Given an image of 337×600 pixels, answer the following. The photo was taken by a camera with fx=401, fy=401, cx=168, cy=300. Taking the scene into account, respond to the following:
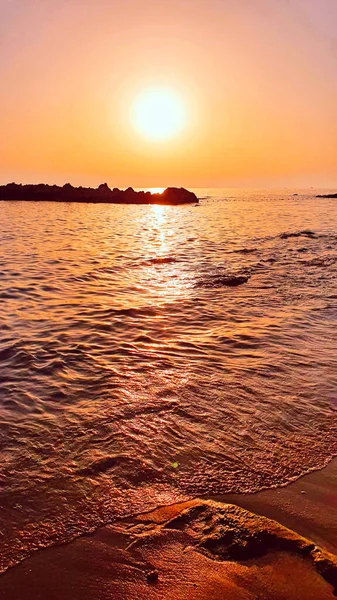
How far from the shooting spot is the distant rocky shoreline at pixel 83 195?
317 feet

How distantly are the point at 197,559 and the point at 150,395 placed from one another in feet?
9.73

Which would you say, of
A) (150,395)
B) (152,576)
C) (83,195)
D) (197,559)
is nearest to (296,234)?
(150,395)

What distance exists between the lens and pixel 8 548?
325 cm

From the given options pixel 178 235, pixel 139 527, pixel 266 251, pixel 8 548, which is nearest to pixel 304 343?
pixel 139 527

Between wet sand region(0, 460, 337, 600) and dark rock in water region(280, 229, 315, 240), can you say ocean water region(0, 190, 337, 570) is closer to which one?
wet sand region(0, 460, 337, 600)

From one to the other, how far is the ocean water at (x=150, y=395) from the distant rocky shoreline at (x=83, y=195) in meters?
87.9

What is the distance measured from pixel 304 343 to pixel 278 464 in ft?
14.2

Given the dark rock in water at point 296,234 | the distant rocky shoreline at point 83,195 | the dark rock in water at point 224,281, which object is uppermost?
the distant rocky shoreline at point 83,195

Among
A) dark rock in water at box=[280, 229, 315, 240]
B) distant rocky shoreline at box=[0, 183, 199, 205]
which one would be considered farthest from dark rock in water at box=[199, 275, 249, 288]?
distant rocky shoreline at box=[0, 183, 199, 205]

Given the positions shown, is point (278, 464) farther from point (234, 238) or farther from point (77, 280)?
point (234, 238)

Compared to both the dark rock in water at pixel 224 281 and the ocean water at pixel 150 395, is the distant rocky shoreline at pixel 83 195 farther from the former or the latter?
the ocean water at pixel 150 395

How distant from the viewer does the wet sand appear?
285cm

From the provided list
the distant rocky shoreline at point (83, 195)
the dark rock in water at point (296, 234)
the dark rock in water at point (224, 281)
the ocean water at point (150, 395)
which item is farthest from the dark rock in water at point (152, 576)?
the distant rocky shoreline at point (83, 195)

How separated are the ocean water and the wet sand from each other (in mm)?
227
